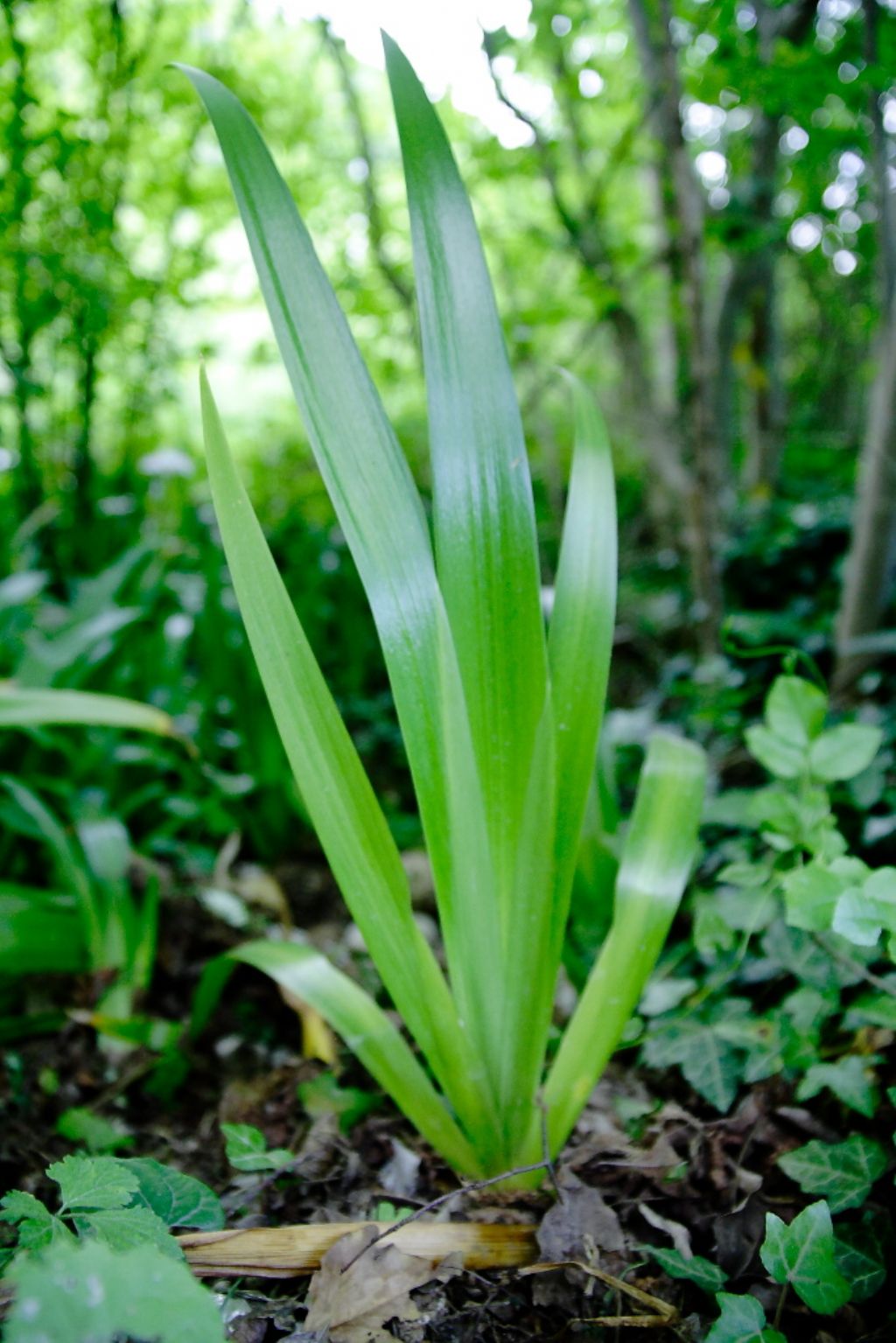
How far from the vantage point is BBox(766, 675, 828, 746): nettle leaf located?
83 centimetres

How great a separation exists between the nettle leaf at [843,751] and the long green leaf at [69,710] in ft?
2.56

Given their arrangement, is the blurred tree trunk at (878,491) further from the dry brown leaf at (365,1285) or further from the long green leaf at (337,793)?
the dry brown leaf at (365,1285)

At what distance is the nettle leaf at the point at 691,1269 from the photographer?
Result: 1.99 feet

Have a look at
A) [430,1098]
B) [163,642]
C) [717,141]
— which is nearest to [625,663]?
[163,642]

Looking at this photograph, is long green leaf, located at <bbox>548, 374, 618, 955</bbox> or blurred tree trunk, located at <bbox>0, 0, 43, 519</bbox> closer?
long green leaf, located at <bbox>548, 374, 618, 955</bbox>

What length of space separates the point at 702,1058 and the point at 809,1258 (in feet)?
0.80

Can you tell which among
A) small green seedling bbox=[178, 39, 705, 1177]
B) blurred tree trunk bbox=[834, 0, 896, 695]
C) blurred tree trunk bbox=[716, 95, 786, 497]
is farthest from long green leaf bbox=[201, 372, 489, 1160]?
blurred tree trunk bbox=[716, 95, 786, 497]

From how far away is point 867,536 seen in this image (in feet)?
4.90

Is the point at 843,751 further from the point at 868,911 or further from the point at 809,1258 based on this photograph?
the point at 809,1258

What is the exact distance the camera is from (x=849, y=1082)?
2.34ft

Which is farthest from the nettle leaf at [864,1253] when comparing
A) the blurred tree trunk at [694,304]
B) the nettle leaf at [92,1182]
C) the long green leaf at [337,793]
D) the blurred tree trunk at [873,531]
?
the blurred tree trunk at [694,304]

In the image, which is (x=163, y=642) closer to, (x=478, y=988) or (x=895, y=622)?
(x=478, y=988)

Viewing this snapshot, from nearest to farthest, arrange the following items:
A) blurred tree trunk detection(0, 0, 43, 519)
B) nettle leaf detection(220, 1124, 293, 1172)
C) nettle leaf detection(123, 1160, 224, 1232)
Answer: nettle leaf detection(123, 1160, 224, 1232) < nettle leaf detection(220, 1124, 293, 1172) < blurred tree trunk detection(0, 0, 43, 519)

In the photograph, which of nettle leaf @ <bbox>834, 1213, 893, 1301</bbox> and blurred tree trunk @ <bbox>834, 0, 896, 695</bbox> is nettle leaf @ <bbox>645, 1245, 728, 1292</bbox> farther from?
blurred tree trunk @ <bbox>834, 0, 896, 695</bbox>
